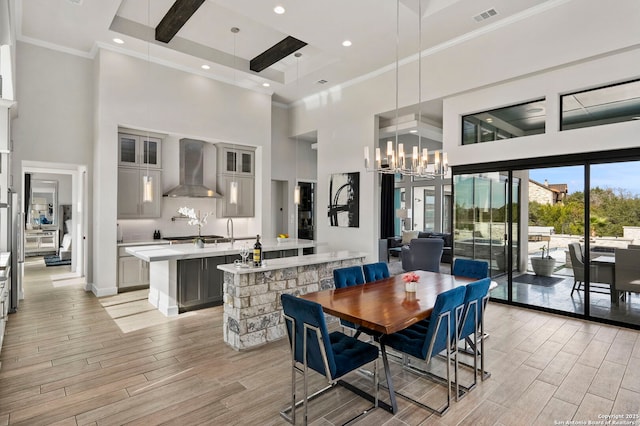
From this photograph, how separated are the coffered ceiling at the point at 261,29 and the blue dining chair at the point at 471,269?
11.0 feet

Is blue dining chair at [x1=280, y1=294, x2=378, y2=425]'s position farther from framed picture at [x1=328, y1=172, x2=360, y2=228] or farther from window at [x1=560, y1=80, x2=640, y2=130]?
framed picture at [x1=328, y1=172, x2=360, y2=228]

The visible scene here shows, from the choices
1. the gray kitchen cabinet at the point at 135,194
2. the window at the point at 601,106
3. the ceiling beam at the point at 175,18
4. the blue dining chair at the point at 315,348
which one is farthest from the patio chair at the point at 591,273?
the gray kitchen cabinet at the point at 135,194

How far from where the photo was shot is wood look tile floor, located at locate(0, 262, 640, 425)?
2.48 meters

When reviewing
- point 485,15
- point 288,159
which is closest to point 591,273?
point 485,15

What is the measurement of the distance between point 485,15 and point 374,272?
155 inches

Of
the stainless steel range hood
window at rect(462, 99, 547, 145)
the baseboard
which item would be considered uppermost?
window at rect(462, 99, 547, 145)

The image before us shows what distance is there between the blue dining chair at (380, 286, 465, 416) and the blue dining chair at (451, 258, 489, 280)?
4.59ft

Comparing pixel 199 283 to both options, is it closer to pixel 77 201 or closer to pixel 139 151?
pixel 139 151

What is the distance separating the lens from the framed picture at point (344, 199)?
7234mm

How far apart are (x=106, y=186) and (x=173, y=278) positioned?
2342 millimetres

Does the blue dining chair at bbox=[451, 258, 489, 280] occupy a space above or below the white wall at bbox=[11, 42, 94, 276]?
below

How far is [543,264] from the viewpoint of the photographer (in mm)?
5145

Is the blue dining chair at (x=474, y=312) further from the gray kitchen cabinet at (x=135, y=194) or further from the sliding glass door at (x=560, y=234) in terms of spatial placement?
the gray kitchen cabinet at (x=135, y=194)

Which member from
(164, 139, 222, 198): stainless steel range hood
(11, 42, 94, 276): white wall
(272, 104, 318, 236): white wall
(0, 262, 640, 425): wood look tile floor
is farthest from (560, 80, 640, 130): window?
(11, 42, 94, 276): white wall
